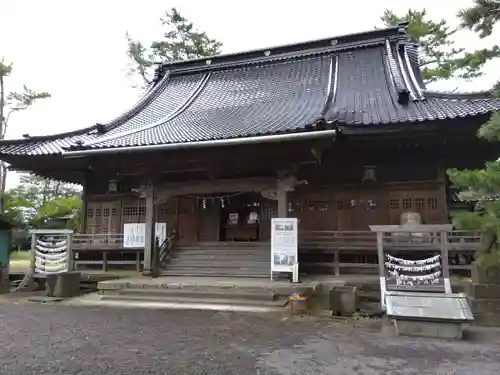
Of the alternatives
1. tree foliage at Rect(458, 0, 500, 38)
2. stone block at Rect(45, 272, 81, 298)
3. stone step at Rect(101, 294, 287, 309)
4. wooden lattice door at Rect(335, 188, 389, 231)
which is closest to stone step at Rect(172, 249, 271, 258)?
wooden lattice door at Rect(335, 188, 389, 231)

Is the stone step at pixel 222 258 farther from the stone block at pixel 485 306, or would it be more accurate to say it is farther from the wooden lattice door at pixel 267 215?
the stone block at pixel 485 306

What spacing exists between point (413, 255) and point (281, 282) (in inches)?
139

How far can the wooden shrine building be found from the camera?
9.70 meters

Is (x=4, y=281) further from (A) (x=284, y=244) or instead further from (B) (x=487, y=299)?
(B) (x=487, y=299)

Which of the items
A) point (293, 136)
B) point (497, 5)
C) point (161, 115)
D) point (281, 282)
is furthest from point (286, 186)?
point (161, 115)

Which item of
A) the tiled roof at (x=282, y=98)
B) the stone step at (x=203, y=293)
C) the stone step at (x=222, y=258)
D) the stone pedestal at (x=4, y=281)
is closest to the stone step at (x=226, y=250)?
the stone step at (x=222, y=258)

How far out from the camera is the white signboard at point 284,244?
9242 mm

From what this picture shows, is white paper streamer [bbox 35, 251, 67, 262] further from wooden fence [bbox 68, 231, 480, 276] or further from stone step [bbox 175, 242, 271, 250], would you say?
stone step [bbox 175, 242, 271, 250]

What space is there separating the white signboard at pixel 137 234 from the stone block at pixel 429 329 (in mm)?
7943

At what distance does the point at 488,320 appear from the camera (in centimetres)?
640

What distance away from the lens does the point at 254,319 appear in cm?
682

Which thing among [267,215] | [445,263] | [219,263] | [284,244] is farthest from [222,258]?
[445,263]

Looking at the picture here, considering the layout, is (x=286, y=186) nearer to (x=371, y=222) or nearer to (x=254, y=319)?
(x=371, y=222)

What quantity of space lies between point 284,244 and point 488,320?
14.3 ft
